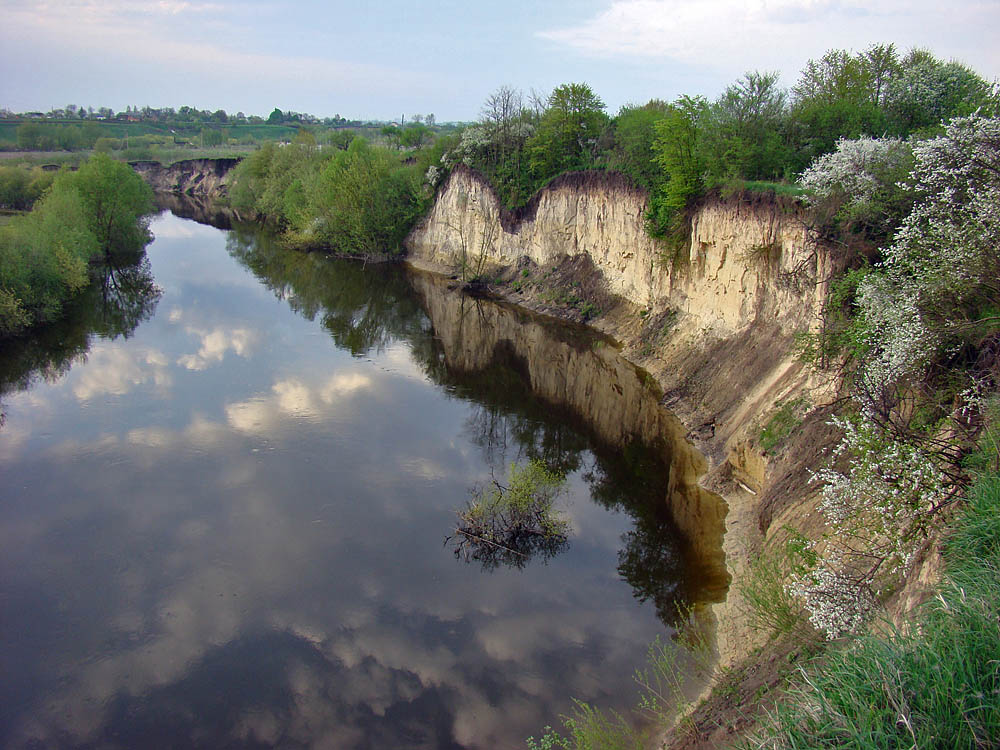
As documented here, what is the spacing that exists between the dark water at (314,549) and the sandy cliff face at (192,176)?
7436cm

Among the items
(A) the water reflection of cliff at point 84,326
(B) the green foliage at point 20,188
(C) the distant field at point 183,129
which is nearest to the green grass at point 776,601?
(A) the water reflection of cliff at point 84,326

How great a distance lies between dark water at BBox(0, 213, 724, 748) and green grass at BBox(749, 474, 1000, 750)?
22.4ft

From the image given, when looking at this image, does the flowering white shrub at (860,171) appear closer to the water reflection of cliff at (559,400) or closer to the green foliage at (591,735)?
the water reflection of cliff at (559,400)

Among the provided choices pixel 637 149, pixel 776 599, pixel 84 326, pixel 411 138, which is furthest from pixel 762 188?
pixel 411 138

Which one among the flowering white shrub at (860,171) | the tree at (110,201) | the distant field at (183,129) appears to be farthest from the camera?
the distant field at (183,129)

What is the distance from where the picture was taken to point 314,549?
602 inches

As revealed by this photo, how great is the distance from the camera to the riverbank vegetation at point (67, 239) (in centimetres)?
3012

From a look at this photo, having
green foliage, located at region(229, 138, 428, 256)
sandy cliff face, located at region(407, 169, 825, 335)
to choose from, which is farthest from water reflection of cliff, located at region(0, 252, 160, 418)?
sandy cliff face, located at region(407, 169, 825, 335)

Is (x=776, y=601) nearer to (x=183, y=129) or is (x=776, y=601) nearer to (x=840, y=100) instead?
(x=840, y=100)

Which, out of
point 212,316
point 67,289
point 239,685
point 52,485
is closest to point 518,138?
point 212,316

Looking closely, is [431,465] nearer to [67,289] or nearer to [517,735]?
[517,735]

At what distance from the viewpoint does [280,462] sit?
19234mm

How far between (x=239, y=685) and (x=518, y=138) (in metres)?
41.0

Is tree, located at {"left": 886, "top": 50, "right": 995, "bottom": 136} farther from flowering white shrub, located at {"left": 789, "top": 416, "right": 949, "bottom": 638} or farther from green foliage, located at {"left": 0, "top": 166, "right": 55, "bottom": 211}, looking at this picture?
green foliage, located at {"left": 0, "top": 166, "right": 55, "bottom": 211}
